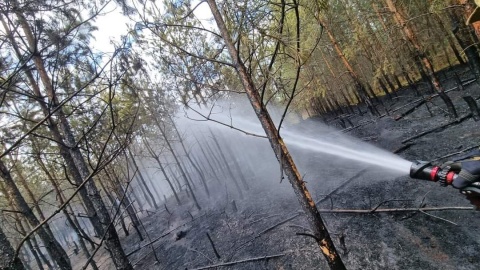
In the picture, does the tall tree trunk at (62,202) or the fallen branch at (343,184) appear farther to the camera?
the fallen branch at (343,184)

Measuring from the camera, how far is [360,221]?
7.79 metres

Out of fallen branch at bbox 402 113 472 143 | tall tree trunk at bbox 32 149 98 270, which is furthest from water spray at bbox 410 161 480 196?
fallen branch at bbox 402 113 472 143

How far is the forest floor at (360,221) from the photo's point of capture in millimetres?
5793

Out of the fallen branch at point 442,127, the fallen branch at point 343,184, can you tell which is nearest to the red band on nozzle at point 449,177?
the fallen branch at point 343,184

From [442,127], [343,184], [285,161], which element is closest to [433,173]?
[285,161]

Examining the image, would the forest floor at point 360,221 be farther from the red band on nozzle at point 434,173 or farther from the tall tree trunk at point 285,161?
the red band on nozzle at point 434,173

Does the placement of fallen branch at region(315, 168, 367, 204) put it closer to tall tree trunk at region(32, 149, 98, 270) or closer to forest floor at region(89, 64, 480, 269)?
forest floor at region(89, 64, 480, 269)

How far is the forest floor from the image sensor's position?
19.0 feet

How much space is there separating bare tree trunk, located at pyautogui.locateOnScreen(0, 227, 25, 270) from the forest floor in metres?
2.76

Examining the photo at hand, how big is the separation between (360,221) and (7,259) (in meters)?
8.01

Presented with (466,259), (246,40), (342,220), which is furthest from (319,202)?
(246,40)

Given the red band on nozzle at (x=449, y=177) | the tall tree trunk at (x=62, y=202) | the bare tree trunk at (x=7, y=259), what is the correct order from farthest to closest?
1. the tall tree trunk at (x=62, y=202)
2. the red band on nozzle at (x=449, y=177)
3. the bare tree trunk at (x=7, y=259)

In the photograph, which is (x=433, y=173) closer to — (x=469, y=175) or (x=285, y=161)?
(x=469, y=175)

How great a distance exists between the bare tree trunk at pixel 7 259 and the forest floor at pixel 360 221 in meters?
2.76
